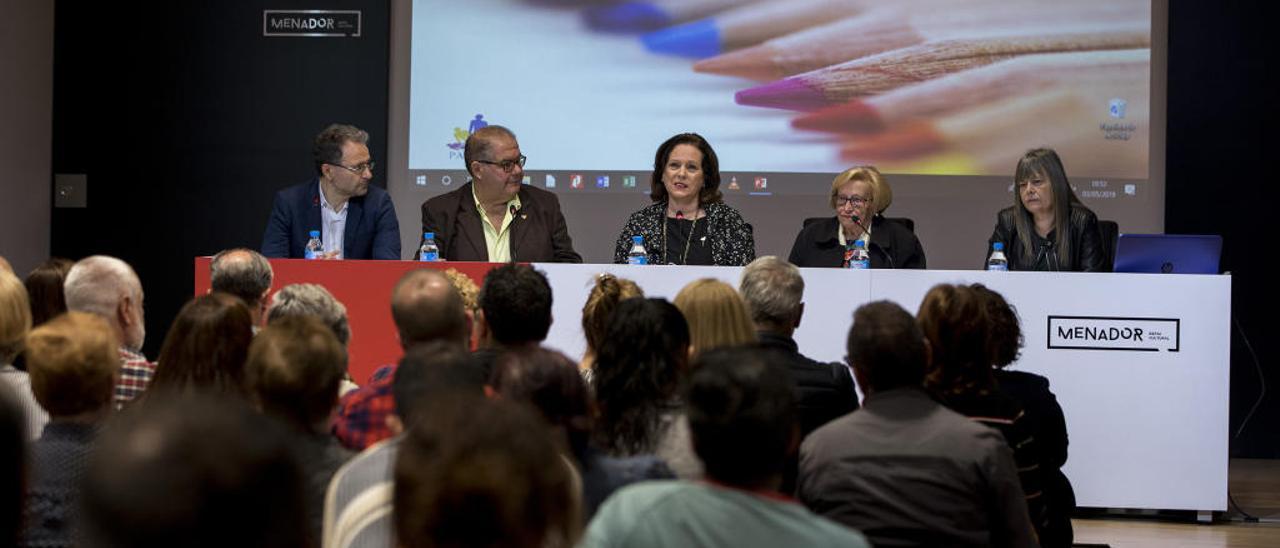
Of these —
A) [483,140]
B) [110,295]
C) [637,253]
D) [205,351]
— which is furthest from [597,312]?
[483,140]

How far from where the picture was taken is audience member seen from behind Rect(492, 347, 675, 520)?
2.27 meters

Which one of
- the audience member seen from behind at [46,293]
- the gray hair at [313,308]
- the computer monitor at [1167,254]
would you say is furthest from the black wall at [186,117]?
the gray hair at [313,308]

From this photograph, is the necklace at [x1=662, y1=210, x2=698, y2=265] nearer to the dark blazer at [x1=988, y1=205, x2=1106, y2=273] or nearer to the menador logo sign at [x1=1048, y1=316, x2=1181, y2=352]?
the dark blazer at [x1=988, y1=205, x2=1106, y2=273]

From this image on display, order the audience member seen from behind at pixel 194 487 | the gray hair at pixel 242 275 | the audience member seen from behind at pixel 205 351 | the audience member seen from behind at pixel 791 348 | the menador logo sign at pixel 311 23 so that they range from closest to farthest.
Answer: the audience member seen from behind at pixel 194 487, the audience member seen from behind at pixel 205 351, the audience member seen from behind at pixel 791 348, the gray hair at pixel 242 275, the menador logo sign at pixel 311 23

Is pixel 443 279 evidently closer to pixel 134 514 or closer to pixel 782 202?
pixel 134 514

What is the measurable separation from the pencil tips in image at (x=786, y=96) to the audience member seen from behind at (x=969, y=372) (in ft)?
13.7

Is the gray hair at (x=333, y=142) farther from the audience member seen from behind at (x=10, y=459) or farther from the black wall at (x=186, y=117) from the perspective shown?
the audience member seen from behind at (x=10, y=459)

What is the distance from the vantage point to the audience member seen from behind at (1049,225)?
5.43 meters

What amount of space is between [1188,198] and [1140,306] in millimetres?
2340

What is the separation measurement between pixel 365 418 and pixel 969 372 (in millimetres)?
1322

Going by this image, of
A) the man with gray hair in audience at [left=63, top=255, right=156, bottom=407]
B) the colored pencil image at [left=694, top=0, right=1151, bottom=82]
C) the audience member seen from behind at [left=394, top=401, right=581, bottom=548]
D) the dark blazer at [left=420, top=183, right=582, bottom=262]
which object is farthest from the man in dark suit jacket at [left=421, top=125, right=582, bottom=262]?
the audience member seen from behind at [left=394, top=401, right=581, bottom=548]

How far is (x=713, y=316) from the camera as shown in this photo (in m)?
3.01

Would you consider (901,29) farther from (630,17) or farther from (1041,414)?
(1041,414)

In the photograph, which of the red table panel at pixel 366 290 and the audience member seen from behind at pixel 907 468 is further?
the red table panel at pixel 366 290
